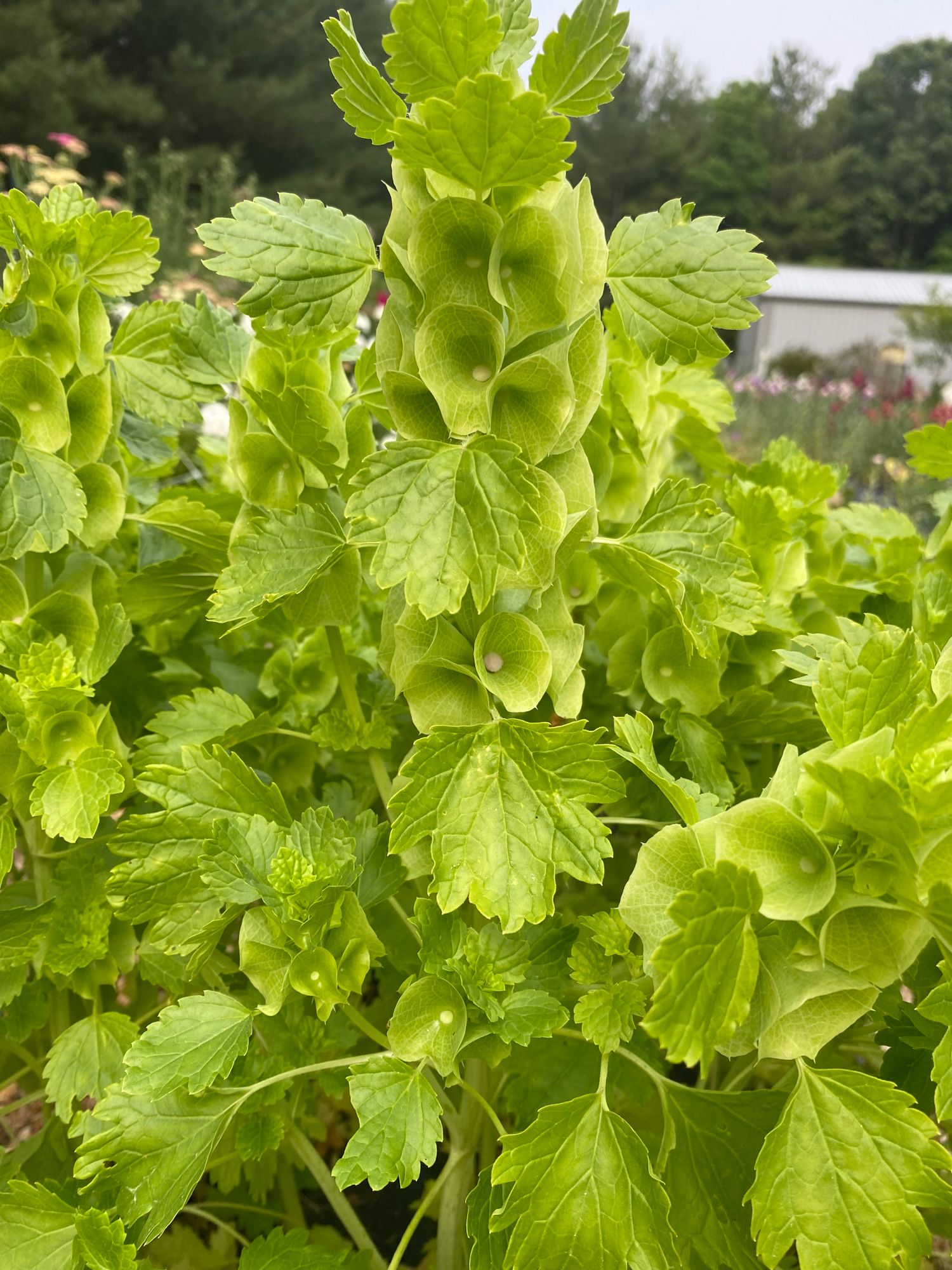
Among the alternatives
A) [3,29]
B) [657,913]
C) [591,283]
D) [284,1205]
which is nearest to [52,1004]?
[284,1205]

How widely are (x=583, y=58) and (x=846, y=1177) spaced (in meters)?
0.46

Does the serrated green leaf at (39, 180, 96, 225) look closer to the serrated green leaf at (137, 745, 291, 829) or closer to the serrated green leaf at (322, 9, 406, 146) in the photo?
the serrated green leaf at (322, 9, 406, 146)

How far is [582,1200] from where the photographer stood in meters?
0.40

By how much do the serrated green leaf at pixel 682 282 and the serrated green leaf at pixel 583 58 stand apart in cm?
6

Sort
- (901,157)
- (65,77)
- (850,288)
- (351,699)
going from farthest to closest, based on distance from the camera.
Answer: (901,157) → (850,288) → (65,77) → (351,699)

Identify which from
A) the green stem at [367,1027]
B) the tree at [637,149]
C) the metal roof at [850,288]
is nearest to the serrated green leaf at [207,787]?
the green stem at [367,1027]

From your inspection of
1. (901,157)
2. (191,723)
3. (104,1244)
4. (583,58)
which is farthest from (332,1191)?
(901,157)

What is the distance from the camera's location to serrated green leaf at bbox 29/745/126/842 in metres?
0.46

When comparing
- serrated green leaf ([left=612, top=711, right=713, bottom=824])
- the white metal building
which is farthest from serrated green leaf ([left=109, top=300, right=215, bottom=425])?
the white metal building

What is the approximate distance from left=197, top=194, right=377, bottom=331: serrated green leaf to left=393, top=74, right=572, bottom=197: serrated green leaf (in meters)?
0.07

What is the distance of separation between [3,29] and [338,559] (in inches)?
486

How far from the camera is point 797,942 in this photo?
361 mm

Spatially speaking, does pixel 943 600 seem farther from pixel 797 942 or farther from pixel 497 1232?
pixel 497 1232

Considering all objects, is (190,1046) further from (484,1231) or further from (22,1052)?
(22,1052)
